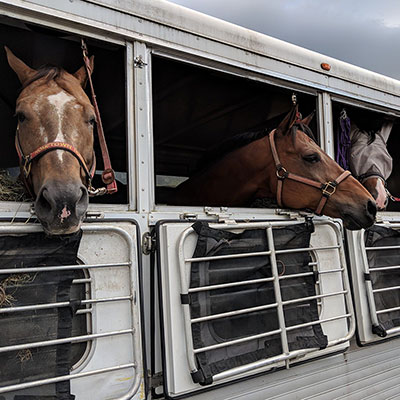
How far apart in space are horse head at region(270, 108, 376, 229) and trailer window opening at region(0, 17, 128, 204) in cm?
108

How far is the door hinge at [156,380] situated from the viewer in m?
1.62

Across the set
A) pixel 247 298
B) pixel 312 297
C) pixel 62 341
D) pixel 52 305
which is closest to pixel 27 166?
pixel 52 305

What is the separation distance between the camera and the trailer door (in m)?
1.62

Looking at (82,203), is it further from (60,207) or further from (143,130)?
(143,130)

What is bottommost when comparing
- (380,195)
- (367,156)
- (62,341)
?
(62,341)

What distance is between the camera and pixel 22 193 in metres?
1.65

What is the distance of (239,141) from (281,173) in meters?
0.65

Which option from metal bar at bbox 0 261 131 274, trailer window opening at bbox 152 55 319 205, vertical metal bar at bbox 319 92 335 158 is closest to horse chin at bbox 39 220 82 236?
metal bar at bbox 0 261 131 274

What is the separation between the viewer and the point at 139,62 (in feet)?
A: 5.83

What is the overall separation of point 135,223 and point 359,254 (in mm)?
1547

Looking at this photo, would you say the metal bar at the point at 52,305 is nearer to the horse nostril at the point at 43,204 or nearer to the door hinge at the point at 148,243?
the door hinge at the point at 148,243

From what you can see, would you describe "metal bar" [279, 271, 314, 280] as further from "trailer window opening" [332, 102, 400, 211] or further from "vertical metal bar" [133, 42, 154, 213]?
"trailer window opening" [332, 102, 400, 211]

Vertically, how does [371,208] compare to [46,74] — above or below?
below

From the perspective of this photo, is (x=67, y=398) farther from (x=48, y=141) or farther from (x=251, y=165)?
(x=251, y=165)
